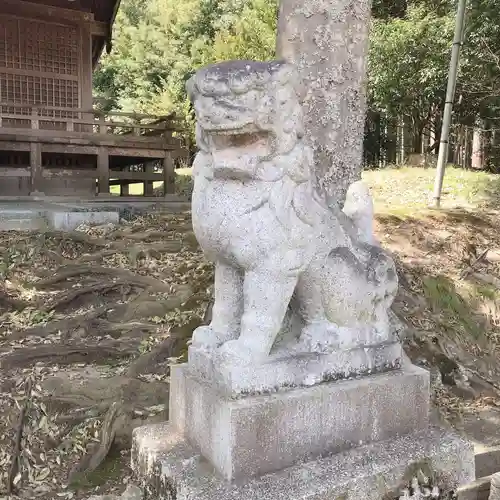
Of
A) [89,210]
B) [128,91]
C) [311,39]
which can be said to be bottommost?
[89,210]

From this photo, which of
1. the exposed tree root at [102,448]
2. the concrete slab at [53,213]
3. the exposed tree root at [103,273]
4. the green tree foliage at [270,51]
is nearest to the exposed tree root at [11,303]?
the exposed tree root at [103,273]

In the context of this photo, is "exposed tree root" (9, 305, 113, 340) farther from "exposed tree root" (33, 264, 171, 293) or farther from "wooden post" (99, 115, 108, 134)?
"wooden post" (99, 115, 108, 134)

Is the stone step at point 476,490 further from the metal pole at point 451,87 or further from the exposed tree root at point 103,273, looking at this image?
the metal pole at point 451,87

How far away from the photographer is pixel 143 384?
Result: 11.1ft

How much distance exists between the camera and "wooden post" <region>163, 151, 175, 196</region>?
10.8 m

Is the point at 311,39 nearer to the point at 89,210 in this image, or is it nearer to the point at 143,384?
the point at 143,384

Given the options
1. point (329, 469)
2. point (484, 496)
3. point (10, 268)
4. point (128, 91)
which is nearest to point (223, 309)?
point (329, 469)

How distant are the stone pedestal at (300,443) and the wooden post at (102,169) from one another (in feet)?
28.4

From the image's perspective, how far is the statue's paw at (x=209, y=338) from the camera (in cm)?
202

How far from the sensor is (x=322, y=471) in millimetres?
1922

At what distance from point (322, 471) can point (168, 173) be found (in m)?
9.41

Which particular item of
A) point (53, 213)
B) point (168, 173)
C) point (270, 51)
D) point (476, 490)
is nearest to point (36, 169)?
point (168, 173)

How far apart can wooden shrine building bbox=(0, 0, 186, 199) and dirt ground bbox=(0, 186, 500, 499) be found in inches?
132

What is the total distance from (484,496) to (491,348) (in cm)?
306
